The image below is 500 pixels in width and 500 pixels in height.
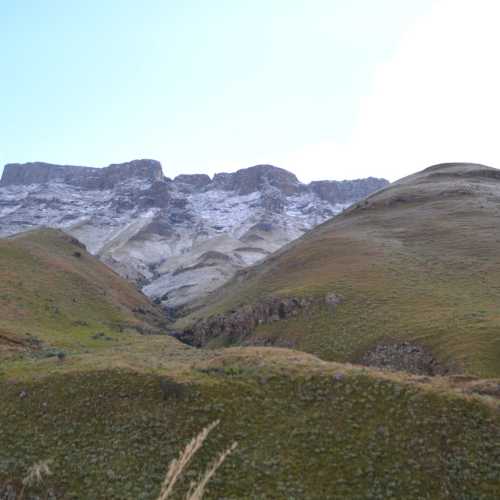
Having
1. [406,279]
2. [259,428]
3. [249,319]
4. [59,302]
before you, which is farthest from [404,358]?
[59,302]

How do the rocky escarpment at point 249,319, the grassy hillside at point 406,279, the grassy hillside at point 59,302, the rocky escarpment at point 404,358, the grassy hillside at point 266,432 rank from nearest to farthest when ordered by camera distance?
the grassy hillside at point 266,432, the rocky escarpment at point 404,358, the grassy hillside at point 406,279, the grassy hillside at point 59,302, the rocky escarpment at point 249,319

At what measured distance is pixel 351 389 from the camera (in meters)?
24.9

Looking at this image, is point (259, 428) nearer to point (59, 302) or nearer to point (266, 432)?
point (266, 432)

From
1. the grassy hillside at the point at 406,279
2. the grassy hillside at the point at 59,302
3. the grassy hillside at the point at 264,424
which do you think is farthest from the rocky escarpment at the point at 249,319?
the grassy hillside at the point at 264,424

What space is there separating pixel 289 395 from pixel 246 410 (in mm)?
2444

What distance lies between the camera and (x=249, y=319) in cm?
7100

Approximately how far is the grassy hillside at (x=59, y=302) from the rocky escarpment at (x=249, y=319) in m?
10.3

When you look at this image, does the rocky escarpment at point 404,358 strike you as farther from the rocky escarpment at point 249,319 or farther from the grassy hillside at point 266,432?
the grassy hillside at point 266,432

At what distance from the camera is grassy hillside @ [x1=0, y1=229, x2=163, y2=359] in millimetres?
55156

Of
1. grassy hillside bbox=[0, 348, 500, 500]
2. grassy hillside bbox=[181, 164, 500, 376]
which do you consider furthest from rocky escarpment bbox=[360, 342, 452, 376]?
grassy hillside bbox=[0, 348, 500, 500]

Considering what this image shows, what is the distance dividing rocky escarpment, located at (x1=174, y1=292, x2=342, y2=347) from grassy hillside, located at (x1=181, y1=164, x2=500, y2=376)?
1.46 metres

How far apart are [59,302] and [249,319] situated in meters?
30.2

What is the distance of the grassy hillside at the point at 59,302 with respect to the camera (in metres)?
55.2

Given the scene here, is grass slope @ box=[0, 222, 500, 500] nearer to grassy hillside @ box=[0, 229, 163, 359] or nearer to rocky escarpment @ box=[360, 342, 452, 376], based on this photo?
rocky escarpment @ box=[360, 342, 452, 376]
